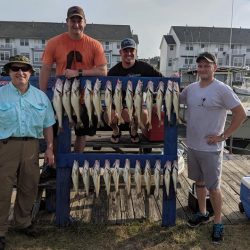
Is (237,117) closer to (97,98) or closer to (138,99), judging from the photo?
(138,99)

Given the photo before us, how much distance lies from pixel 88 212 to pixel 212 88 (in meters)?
2.50

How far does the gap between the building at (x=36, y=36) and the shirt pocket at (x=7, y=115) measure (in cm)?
5596

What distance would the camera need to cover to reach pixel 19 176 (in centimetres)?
398

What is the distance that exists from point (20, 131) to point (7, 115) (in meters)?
0.22

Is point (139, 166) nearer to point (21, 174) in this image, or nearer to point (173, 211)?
point (173, 211)

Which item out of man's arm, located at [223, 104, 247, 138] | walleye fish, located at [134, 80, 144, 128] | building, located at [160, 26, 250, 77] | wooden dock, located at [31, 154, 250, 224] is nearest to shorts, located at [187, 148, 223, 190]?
man's arm, located at [223, 104, 247, 138]

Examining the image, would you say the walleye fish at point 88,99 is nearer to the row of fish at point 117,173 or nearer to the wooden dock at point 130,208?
the row of fish at point 117,173

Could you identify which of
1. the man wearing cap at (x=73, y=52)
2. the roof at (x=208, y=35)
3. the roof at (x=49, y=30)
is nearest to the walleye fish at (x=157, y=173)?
the man wearing cap at (x=73, y=52)

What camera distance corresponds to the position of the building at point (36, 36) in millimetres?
60091

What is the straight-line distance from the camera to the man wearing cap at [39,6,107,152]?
4.38m

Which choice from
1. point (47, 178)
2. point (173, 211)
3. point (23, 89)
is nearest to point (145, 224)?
point (173, 211)

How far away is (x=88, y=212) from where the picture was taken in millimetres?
5020

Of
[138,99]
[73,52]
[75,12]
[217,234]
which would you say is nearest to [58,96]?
[73,52]

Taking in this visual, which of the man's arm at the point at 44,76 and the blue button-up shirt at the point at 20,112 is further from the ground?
the man's arm at the point at 44,76
